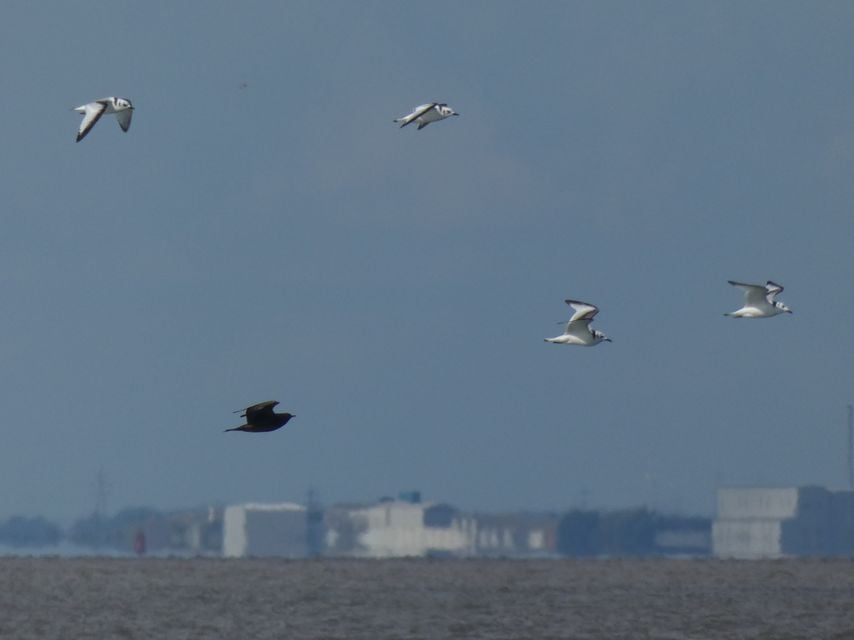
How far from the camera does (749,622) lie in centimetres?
10081

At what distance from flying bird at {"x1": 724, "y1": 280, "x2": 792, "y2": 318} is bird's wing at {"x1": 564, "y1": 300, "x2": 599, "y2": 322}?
222 inches

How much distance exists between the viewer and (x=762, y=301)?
79.6m

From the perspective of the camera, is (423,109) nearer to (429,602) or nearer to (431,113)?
(431,113)

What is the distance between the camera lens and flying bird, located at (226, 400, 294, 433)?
53.2 metres

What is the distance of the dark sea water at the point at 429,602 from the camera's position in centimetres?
9381

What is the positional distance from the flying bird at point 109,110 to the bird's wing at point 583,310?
50.2 ft

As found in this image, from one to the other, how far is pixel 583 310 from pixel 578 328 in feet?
2.01

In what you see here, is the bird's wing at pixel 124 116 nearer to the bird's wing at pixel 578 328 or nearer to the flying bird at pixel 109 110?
the flying bird at pixel 109 110

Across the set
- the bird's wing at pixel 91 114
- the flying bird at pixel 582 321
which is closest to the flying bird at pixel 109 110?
the bird's wing at pixel 91 114

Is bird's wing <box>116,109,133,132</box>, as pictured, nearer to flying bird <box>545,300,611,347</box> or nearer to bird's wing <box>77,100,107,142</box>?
bird's wing <box>77,100,107,142</box>

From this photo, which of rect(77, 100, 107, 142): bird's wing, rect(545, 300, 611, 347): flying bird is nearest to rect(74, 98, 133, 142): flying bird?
rect(77, 100, 107, 142): bird's wing

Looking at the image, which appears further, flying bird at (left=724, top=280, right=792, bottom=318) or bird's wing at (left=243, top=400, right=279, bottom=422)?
flying bird at (left=724, top=280, right=792, bottom=318)

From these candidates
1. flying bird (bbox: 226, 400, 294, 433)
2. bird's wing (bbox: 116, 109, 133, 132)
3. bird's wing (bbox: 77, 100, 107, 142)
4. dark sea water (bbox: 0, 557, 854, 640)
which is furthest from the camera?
dark sea water (bbox: 0, 557, 854, 640)

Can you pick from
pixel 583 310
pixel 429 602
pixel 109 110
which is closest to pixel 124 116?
pixel 109 110
